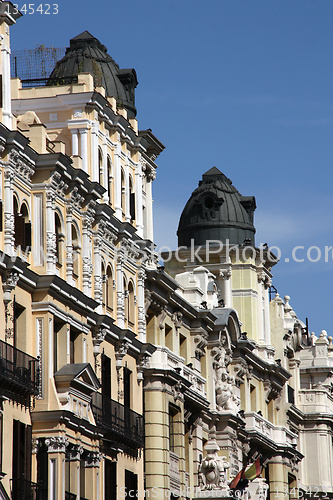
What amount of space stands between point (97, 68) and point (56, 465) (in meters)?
20.7

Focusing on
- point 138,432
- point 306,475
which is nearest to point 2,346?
point 138,432

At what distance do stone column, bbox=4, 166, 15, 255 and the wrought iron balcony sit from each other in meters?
3.62

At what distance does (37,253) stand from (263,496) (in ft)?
104

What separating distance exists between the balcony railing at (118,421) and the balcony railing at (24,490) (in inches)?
236

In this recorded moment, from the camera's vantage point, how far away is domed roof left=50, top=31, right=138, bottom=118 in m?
57.8

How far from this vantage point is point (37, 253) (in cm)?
4675

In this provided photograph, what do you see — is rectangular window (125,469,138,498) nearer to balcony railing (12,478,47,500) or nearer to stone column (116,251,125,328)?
stone column (116,251,125,328)

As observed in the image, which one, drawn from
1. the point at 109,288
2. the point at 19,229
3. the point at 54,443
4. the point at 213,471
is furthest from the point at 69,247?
the point at 213,471

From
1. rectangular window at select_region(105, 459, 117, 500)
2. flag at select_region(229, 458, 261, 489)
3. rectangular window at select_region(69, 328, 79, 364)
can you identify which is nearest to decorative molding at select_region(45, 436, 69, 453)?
rectangular window at select_region(69, 328, 79, 364)

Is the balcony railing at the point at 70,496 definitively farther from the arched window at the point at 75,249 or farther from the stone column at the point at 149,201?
the stone column at the point at 149,201

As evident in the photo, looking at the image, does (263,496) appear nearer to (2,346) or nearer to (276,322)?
(276,322)

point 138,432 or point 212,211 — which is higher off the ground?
point 212,211

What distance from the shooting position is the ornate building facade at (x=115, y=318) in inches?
1779

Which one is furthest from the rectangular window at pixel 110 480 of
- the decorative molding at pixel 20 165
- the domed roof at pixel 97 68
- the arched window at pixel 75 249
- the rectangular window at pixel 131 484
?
the domed roof at pixel 97 68
